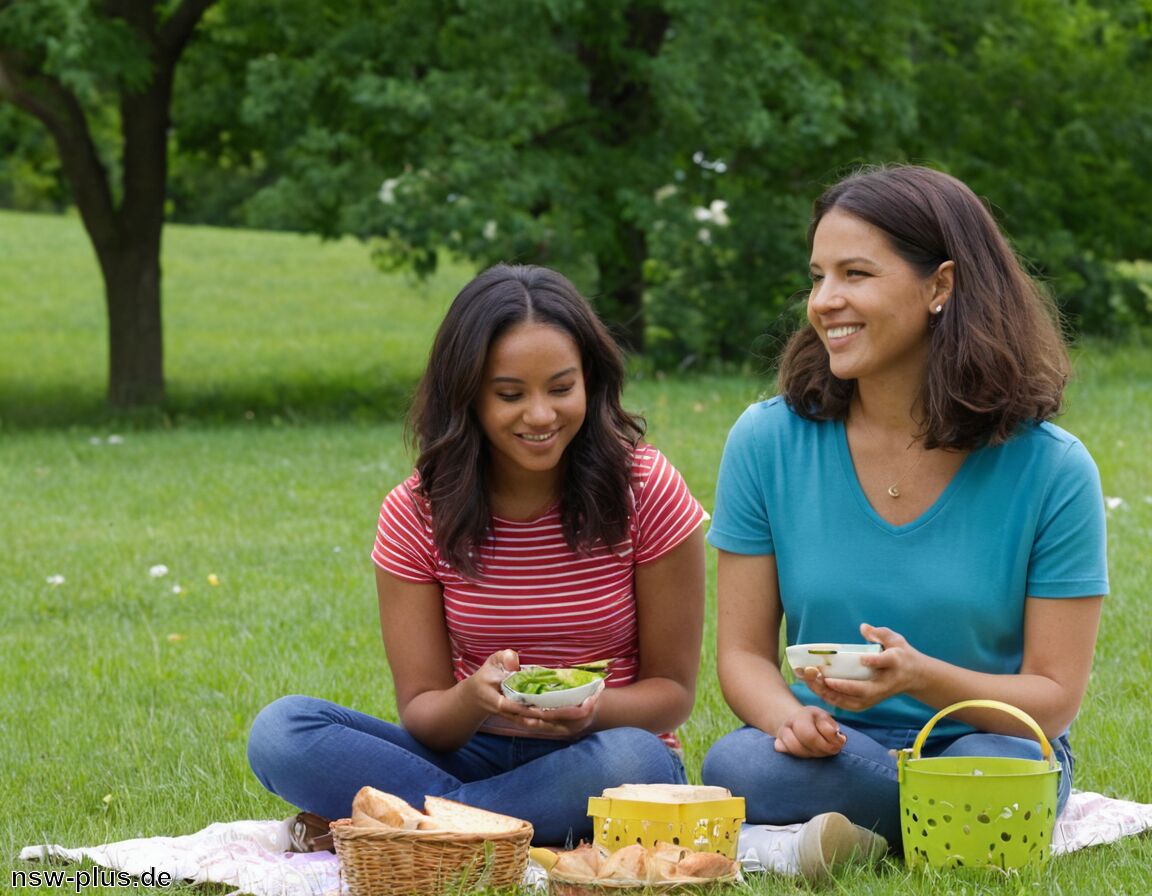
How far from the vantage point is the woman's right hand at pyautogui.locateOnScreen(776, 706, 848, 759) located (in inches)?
136

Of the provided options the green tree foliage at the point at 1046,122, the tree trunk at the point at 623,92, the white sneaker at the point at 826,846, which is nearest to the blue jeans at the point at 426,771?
the white sneaker at the point at 826,846

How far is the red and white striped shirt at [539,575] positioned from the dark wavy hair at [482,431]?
1.9 inches

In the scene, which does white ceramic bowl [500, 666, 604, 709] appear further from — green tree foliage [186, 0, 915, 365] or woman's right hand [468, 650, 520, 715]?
green tree foliage [186, 0, 915, 365]

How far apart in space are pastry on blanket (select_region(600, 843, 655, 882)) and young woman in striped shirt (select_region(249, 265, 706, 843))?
0.40m

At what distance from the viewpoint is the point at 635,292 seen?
1702 centimetres

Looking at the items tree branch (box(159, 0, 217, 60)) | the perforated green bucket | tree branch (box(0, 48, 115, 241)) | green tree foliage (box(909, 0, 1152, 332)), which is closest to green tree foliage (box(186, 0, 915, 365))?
tree branch (box(159, 0, 217, 60))

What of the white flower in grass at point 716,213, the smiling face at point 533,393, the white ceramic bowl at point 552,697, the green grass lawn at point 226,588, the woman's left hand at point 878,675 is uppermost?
the white flower in grass at point 716,213

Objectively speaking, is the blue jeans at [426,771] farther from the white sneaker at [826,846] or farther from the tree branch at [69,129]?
the tree branch at [69,129]

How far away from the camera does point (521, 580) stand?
3.89m

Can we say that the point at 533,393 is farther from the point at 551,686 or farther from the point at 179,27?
the point at 179,27

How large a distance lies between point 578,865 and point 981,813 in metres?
0.81

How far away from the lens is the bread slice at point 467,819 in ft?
11.1

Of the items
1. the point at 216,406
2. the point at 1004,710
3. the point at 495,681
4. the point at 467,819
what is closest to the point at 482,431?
the point at 495,681

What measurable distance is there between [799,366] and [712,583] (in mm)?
3314
